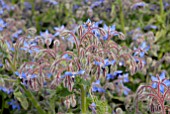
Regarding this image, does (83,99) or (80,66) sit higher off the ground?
(80,66)

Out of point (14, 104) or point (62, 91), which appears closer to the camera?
point (62, 91)

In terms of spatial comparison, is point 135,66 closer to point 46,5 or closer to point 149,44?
point 149,44

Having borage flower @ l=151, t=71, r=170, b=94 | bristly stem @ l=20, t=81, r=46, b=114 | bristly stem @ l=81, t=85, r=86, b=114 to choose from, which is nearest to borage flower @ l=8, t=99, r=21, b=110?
bristly stem @ l=20, t=81, r=46, b=114

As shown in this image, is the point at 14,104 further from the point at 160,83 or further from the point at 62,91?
the point at 160,83

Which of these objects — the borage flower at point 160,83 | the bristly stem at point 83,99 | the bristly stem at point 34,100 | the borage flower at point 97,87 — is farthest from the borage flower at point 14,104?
the borage flower at point 160,83

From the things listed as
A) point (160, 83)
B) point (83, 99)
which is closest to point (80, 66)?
point (83, 99)

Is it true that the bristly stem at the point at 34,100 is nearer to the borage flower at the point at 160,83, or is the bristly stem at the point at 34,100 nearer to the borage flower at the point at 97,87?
the borage flower at the point at 97,87

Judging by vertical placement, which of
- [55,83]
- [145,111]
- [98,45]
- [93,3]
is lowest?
[145,111]

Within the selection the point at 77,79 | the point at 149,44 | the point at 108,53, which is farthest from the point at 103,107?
the point at 149,44

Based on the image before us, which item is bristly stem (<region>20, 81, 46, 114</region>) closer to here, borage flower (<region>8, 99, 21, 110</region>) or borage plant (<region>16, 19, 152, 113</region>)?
borage plant (<region>16, 19, 152, 113</region>)

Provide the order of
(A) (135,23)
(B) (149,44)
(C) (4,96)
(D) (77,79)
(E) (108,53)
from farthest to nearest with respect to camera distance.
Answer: (A) (135,23) < (B) (149,44) < (C) (4,96) < (E) (108,53) < (D) (77,79)

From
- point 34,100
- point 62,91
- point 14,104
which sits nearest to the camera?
point 62,91
